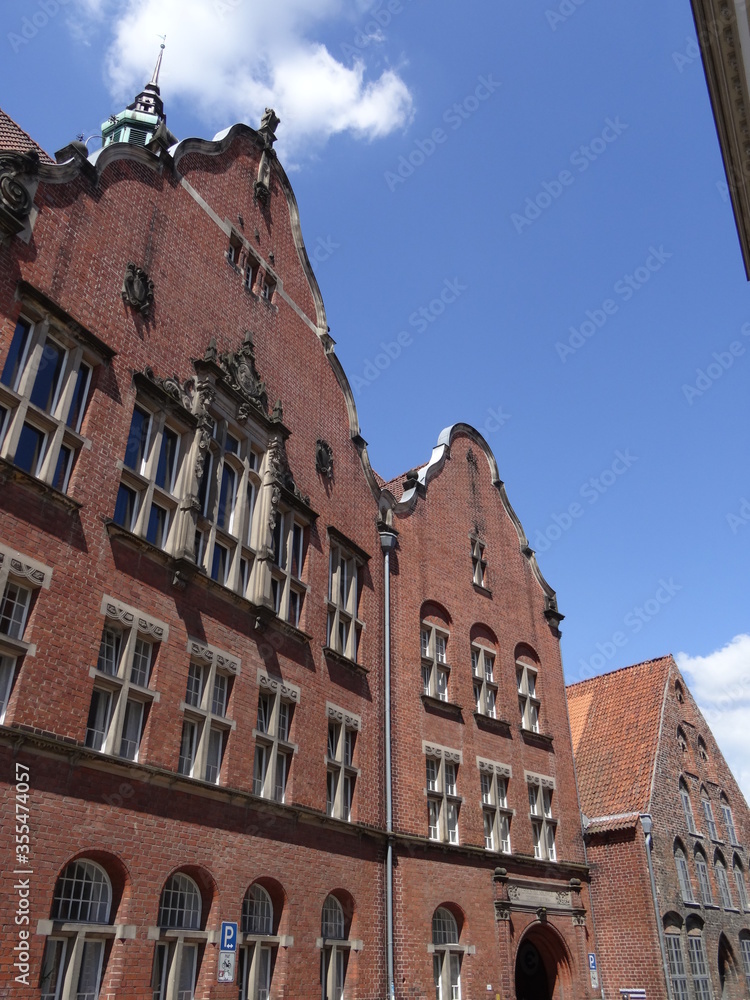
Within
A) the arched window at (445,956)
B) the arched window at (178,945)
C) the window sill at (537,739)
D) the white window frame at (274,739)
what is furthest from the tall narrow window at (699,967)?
the arched window at (178,945)

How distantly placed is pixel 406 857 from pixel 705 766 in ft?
57.8

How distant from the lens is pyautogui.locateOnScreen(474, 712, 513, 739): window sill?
936 inches

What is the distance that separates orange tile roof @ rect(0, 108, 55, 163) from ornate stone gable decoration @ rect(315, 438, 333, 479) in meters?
8.75

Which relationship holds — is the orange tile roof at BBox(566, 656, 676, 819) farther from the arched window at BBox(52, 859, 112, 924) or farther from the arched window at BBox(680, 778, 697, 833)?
the arched window at BBox(52, 859, 112, 924)

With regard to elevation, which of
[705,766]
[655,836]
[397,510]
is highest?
[397,510]

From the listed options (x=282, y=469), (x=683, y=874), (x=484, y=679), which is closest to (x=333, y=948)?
(x=484, y=679)

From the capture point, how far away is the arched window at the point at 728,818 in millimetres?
31953

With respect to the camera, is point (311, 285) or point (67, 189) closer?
point (67, 189)

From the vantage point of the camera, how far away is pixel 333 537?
20.8m

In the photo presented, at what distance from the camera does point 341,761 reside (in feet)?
60.6

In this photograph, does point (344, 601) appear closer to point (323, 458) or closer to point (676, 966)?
point (323, 458)

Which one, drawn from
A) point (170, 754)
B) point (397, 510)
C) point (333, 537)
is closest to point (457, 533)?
point (397, 510)

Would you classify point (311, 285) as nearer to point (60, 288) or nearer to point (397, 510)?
point (397, 510)

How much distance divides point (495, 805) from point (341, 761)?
6836mm
